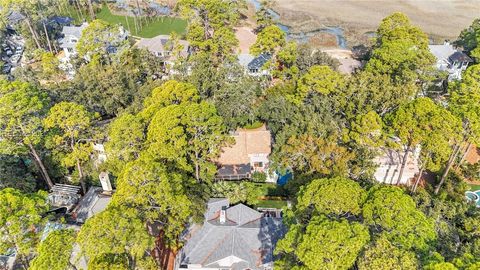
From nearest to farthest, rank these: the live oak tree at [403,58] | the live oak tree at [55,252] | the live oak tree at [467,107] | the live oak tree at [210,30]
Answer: the live oak tree at [55,252]
the live oak tree at [467,107]
the live oak tree at [403,58]
the live oak tree at [210,30]

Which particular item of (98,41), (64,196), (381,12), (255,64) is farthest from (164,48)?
(381,12)

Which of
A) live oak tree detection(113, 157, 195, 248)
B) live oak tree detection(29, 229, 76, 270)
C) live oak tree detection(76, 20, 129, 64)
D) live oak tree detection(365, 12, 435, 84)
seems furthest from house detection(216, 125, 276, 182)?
live oak tree detection(76, 20, 129, 64)

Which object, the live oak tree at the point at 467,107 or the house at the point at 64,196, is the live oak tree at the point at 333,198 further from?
the house at the point at 64,196

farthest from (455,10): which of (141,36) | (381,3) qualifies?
(141,36)

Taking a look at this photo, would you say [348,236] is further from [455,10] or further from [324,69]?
[455,10]

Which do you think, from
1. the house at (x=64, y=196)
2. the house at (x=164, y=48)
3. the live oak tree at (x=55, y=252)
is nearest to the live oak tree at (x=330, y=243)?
the live oak tree at (x=55, y=252)

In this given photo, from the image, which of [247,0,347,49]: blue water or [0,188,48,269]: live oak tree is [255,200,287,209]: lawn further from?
[247,0,347,49]: blue water
